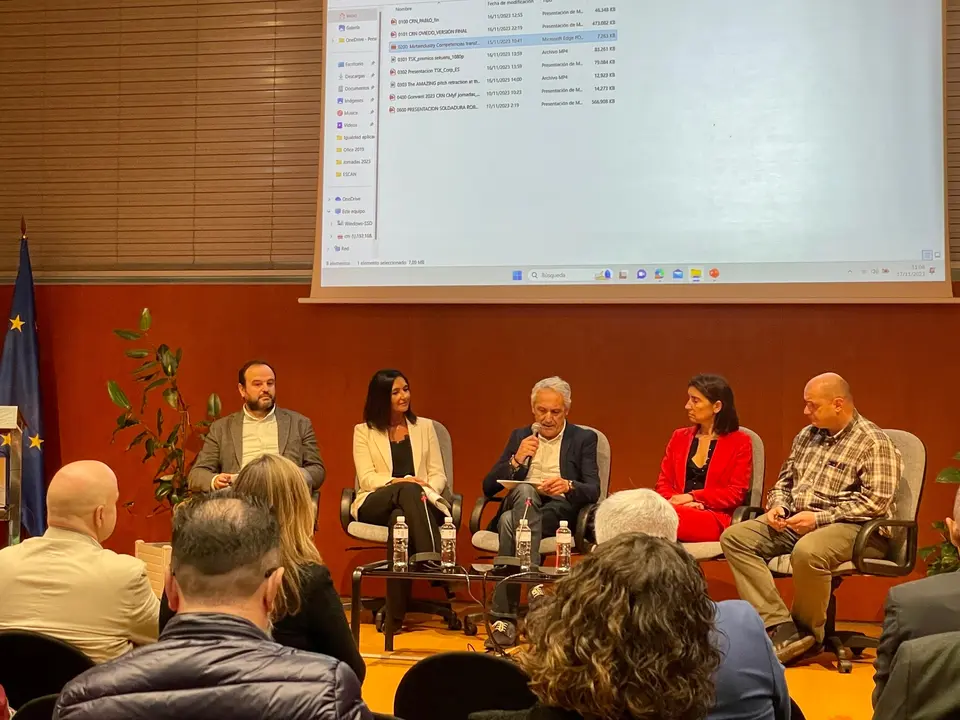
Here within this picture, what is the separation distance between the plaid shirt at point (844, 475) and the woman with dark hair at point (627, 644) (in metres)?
3.05

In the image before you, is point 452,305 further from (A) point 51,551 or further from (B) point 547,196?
(A) point 51,551

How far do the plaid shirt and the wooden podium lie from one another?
12.6ft

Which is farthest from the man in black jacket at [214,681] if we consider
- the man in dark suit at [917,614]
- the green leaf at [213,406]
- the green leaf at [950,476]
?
the green leaf at [213,406]

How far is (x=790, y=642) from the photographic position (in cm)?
421

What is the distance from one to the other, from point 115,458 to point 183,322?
0.92 metres

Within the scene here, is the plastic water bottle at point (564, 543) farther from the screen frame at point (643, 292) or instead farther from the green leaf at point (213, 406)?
the green leaf at point (213, 406)

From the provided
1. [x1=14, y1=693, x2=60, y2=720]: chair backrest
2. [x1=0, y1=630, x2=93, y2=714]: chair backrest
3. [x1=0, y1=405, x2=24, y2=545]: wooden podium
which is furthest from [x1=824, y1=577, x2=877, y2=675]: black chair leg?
[x1=0, y1=405, x2=24, y2=545]: wooden podium

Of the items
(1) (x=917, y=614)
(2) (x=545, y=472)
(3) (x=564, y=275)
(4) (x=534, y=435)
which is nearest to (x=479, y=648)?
(2) (x=545, y=472)

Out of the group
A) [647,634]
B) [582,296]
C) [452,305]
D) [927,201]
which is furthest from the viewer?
[452,305]

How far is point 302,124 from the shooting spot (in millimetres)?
5934

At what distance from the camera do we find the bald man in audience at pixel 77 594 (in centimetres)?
234

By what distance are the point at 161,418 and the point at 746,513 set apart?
3.35 metres

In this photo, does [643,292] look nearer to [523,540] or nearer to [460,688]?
[523,540]

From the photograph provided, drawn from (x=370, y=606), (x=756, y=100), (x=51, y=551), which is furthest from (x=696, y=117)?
(x=51, y=551)
